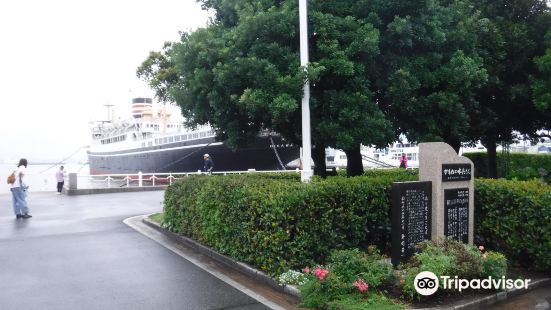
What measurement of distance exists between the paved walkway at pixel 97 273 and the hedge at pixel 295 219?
2.37 ft

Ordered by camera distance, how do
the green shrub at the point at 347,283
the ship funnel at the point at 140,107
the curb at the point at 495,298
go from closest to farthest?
the green shrub at the point at 347,283 → the curb at the point at 495,298 → the ship funnel at the point at 140,107

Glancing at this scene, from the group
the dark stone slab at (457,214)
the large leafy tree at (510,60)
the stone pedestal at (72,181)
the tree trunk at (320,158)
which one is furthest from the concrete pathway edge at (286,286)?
the stone pedestal at (72,181)

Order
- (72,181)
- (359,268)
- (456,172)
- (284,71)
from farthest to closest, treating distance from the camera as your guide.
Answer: (72,181) < (284,71) < (456,172) < (359,268)

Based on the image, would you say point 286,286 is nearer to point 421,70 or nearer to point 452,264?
point 452,264

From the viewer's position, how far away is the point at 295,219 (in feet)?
19.7

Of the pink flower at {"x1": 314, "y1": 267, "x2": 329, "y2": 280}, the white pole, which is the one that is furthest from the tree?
the pink flower at {"x1": 314, "y1": 267, "x2": 329, "y2": 280}

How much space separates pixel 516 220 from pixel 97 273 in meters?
6.36

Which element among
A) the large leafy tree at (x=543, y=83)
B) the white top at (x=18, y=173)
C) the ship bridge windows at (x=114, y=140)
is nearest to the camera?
the large leafy tree at (x=543, y=83)

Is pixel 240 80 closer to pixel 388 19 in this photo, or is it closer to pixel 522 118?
pixel 388 19

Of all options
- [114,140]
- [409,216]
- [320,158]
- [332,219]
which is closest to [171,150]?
[114,140]

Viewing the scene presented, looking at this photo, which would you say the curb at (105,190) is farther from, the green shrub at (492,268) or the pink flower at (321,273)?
the green shrub at (492,268)

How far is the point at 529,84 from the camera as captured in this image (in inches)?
476

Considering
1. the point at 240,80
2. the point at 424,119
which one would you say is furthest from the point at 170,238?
the point at 424,119

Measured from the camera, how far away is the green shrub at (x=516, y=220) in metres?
6.05
